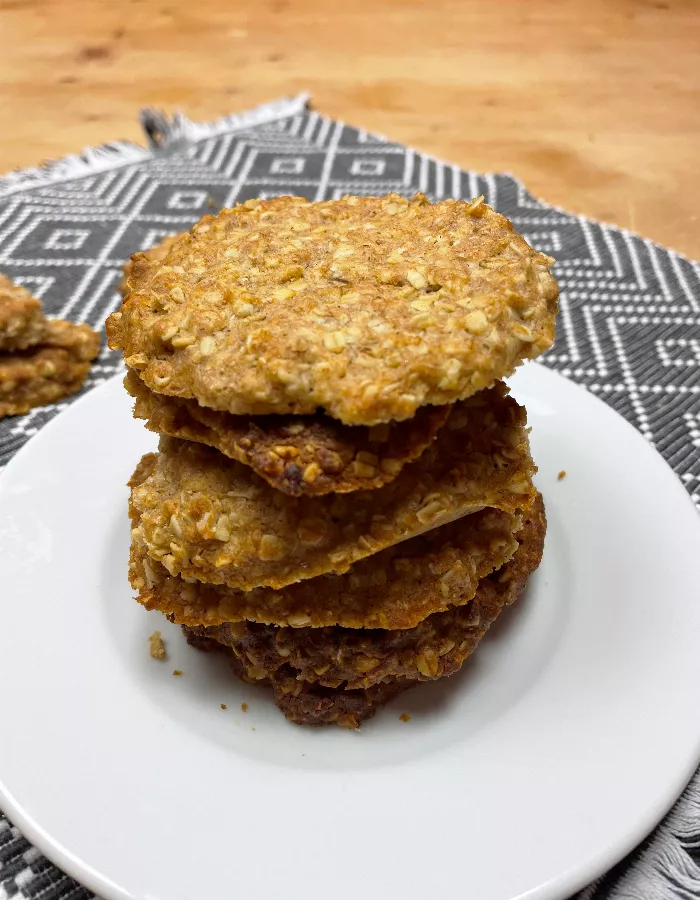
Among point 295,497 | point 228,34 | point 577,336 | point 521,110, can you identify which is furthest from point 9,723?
point 228,34

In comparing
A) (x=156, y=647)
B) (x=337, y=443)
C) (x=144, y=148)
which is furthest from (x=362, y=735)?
(x=144, y=148)

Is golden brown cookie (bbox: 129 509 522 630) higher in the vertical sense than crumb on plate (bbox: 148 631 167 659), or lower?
higher

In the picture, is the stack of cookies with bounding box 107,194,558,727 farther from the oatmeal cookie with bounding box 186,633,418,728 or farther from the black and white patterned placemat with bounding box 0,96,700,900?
the black and white patterned placemat with bounding box 0,96,700,900

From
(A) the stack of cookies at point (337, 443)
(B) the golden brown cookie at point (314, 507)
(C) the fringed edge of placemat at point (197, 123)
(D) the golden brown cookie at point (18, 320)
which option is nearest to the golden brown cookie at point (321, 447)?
(A) the stack of cookies at point (337, 443)

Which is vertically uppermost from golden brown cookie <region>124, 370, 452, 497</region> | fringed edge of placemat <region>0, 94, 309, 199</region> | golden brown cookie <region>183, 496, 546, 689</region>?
golden brown cookie <region>124, 370, 452, 497</region>

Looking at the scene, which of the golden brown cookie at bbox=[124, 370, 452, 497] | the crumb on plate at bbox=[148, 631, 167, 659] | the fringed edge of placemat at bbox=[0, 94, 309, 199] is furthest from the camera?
the fringed edge of placemat at bbox=[0, 94, 309, 199]

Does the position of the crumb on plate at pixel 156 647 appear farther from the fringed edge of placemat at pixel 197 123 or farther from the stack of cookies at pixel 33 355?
the fringed edge of placemat at pixel 197 123

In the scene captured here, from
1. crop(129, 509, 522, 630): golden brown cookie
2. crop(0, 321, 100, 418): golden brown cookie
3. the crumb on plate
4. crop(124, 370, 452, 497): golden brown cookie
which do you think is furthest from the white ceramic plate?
crop(0, 321, 100, 418): golden brown cookie

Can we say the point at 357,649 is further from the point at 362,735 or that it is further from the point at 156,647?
the point at 156,647

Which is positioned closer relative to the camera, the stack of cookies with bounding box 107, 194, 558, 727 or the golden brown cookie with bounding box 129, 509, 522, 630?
the stack of cookies with bounding box 107, 194, 558, 727
